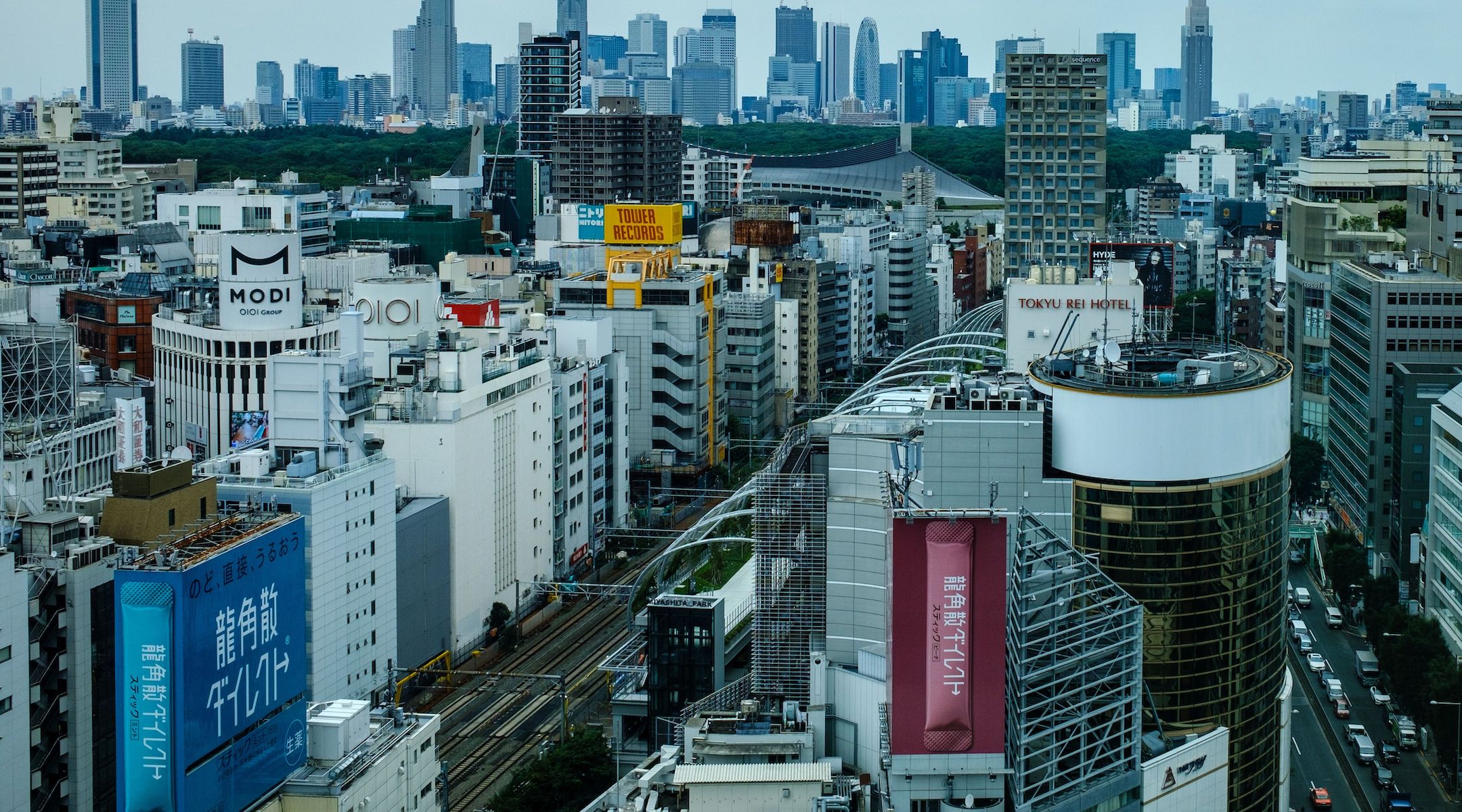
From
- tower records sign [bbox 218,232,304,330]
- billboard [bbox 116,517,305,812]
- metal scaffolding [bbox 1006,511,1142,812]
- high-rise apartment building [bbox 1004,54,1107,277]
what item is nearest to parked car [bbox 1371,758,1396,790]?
metal scaffolding [bbox 1006,511,1142,812]

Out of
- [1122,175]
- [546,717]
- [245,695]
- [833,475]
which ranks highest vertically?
[1122,175]

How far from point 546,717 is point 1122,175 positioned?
150m

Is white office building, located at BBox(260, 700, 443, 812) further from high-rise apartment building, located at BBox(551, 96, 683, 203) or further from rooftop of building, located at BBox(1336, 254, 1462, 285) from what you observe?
high-rise apartment building, located at BBox(551, 96, 683, 203)

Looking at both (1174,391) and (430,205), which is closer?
(1174,391)

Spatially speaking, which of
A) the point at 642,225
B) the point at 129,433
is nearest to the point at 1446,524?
the point at 129,433

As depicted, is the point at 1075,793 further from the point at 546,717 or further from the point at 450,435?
the point at 450,435

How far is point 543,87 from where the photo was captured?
6329 inches

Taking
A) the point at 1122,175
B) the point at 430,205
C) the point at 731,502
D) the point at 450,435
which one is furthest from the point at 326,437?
the point at 1122,175

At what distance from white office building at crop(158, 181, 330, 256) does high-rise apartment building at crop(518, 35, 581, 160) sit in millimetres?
46094

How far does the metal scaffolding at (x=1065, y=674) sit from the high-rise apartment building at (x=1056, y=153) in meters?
62.8

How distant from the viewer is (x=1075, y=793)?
104 feet

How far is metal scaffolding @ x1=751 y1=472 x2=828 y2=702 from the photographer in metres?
38.0

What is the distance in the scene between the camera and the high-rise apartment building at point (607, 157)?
13600 centimetres

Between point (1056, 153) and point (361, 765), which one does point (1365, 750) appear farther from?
point (1056, 153)
